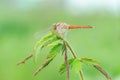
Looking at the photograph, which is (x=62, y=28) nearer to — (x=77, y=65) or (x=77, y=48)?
(x=77, y=65)

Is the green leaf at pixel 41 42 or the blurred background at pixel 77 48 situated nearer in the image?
the green leaf at pixel 41 42

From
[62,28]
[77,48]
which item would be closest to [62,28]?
[62,28]

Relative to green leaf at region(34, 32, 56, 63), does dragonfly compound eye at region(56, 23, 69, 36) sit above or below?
above

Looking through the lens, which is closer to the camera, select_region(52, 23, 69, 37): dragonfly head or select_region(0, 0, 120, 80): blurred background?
select_region(52, 23, 69, 37): dragonfly head

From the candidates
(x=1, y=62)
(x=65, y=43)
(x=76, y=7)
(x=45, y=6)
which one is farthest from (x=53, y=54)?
(x=45, y=6)

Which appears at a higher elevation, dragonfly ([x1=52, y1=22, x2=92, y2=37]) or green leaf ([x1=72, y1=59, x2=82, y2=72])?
dragonfly ([x1=52, y1=22, x2=92, y2=37])

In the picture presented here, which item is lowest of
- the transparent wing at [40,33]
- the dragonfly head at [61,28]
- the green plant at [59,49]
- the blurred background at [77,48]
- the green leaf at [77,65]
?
the blurred background at [77,48]

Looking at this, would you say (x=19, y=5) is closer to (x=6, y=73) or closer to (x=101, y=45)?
(x=101, y=45)

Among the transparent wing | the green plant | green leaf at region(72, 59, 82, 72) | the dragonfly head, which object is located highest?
the dragonfly head

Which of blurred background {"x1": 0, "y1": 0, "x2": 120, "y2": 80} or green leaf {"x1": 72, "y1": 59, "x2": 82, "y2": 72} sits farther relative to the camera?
blurred background {"x1": 0, "y1": 0, "x2": 120, "y2": 80}
